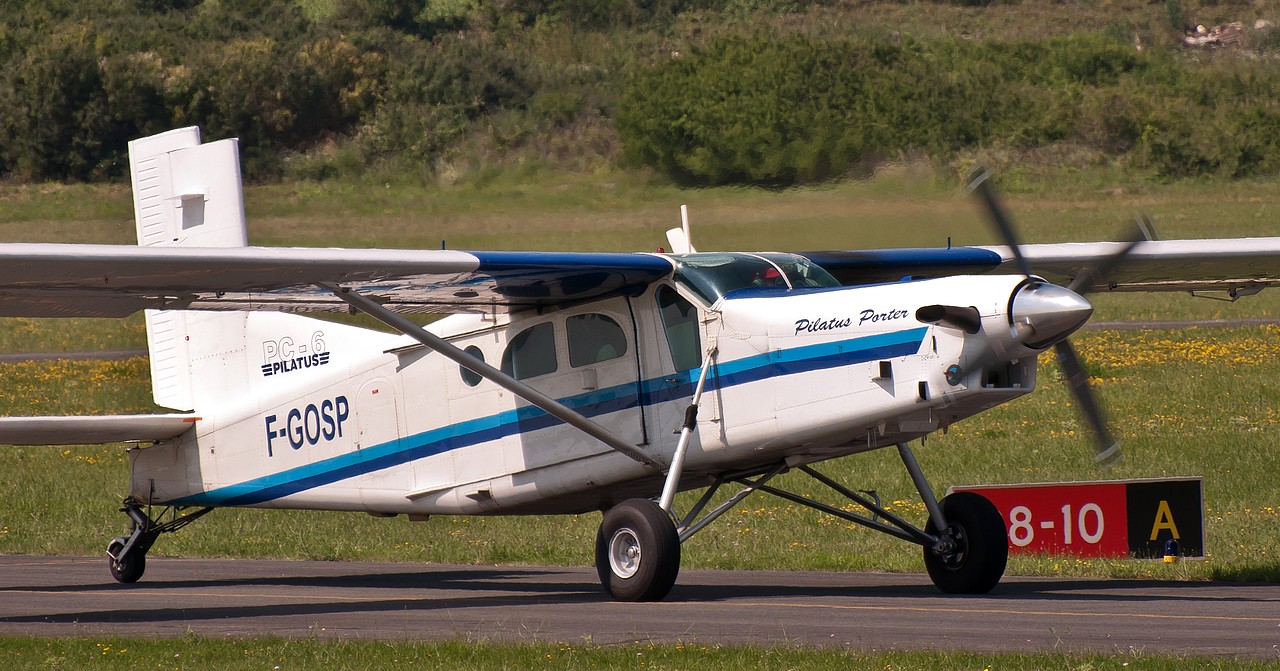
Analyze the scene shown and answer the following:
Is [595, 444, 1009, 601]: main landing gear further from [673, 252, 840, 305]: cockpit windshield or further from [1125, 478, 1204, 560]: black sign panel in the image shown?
[1125, 478, 1204, 560]: black sign panel

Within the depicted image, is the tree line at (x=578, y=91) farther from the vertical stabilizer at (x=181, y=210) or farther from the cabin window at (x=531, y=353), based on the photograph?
the vertical stabilizer at (x=181, y=210)

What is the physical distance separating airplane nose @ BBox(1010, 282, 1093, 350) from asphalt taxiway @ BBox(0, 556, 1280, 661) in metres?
1.87

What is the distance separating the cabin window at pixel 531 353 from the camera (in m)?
13.2

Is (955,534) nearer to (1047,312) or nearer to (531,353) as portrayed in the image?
(1047,312)

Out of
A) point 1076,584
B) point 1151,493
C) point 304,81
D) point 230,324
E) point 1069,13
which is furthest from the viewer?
point 1069,13

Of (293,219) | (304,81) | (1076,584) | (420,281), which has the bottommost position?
(1076,584)

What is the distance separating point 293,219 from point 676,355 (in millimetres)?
12776

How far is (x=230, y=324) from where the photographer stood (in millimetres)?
Answer: 15969

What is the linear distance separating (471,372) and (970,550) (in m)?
4.48

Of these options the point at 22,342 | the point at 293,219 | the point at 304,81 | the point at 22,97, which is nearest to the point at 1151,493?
the point at 293,219

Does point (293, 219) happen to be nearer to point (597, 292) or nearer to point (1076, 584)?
point (597, 292)

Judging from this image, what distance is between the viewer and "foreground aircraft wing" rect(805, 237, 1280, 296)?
46.0 ft

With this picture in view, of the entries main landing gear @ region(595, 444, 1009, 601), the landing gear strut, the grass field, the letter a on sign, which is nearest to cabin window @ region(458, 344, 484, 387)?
main landing gear @ region(595, 444, 1009, 601)

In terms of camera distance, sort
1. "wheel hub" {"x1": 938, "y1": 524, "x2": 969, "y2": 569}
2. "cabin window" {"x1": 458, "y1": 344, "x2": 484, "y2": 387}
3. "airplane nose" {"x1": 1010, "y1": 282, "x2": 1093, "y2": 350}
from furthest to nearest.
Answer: "cabin window" {"x1": 458, "y1": 344, "x2": 484, "y2": 387} < "wheel hub" {"x1": 938, "y1": 524, "x2": 969, "y2": 569} < "airplane nose" {"x1": 1010, "y1": 282, "x2": 1093, "y2": 350}
